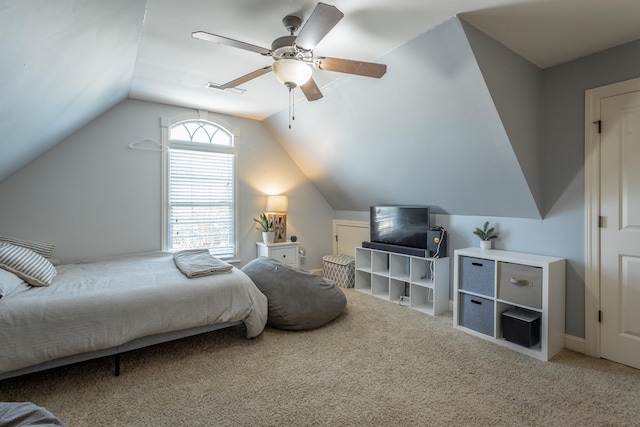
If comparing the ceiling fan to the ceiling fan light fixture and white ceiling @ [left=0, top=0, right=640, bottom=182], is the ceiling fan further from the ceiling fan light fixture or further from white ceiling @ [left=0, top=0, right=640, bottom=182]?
white ceiling @ [left=0, top=0, right=640, bottom=182]

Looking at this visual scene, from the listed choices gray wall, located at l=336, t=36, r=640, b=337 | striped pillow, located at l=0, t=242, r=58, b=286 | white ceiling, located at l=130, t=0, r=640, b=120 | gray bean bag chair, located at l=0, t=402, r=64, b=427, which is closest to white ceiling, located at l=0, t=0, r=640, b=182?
white ceiling, located at l=130, t=0, r=640, b=120

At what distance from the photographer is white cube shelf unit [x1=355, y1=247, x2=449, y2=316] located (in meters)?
3.65

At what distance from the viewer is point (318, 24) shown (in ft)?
5.41

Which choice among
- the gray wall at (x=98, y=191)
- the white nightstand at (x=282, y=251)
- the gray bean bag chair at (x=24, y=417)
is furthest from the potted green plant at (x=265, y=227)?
the gray bean bag chair at (x=24, y=417)

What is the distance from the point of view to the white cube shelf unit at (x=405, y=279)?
12.0 ft

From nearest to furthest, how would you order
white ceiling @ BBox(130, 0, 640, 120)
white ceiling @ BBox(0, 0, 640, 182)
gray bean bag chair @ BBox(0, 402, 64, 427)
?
gray bean bag chair @ BBox(0, 402, 64, 427) < white ceiling @ BBox(0, 0, 640, 182) < white ceiling @ BBox(130, 0, 640, 120)

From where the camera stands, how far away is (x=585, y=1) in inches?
73.1

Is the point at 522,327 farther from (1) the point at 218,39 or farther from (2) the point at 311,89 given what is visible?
(1) the point at 218,39

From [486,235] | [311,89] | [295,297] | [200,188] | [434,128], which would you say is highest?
[311,89]

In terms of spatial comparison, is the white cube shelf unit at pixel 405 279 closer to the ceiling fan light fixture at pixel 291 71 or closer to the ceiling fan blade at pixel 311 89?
the ceiling fan blade at pixel 311 89

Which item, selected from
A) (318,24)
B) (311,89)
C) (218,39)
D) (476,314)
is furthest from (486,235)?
(218,39)

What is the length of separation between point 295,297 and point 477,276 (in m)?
1.77

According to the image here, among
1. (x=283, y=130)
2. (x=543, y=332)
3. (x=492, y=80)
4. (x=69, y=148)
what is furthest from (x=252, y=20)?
(x=543, y=332)

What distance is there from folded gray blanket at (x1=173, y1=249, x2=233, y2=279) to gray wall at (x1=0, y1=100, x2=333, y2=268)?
3.08 ft
